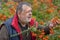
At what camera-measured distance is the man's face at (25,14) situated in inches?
172

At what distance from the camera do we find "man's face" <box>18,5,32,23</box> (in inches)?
172

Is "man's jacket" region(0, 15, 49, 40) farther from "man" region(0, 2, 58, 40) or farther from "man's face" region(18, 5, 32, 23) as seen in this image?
"man's face" region(18, 5, 32, 23)

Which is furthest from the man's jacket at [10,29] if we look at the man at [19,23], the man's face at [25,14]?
the man's face at [25,14]

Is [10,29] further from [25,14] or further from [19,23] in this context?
[25,14]

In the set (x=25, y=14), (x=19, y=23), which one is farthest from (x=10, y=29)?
(x=25, y=14)

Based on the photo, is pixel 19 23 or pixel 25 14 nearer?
pixel 25 14

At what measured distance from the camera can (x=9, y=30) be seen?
4477 mm

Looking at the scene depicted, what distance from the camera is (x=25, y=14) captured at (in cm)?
440

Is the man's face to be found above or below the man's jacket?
above

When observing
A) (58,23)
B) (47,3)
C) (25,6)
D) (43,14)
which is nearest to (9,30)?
(25,6)

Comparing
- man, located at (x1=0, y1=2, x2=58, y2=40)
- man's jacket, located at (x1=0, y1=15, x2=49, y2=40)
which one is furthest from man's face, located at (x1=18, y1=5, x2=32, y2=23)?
man's jacket, located at (x1=0, y1=15, x2=49, y2=40)

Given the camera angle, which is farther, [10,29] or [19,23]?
[19,23]

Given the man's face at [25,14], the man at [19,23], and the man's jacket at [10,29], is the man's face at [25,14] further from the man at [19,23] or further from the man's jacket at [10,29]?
the man's jacket at [10,29]

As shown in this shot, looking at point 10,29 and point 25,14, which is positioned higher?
point 25,14
